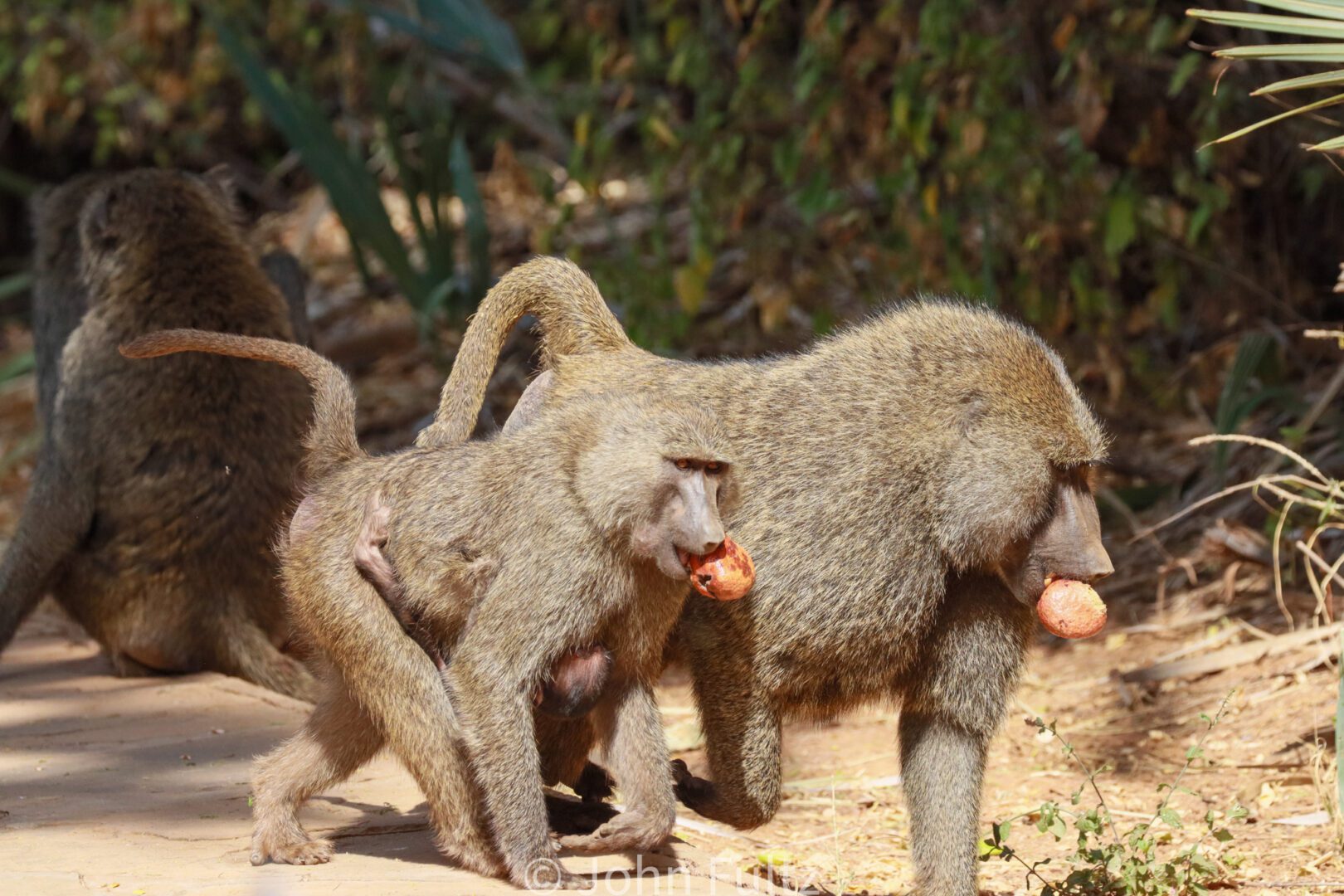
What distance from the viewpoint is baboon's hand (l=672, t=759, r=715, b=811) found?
3213 millimetres

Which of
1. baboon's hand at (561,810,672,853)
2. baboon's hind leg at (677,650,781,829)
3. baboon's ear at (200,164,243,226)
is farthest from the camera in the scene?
baboon's ear at (200,164,243,226)

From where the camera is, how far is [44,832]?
309cm

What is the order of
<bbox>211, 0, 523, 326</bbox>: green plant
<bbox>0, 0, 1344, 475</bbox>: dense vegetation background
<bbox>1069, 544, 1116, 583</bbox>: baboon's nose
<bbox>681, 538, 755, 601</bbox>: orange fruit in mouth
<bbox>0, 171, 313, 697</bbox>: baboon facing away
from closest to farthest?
1. <bbox>681, 538, 755, 601</bbox>: orange fruit in mouth
2. <bbox>1069, 544, 1116, 583</bbox>: baboon's nose
3. <bbox>0, 171, 313, 697</bbox>: baboon facing away
4. <bbox>0, 0, 1344, 475</bbox>: dense vegetation background
5. <bbox>211, 0, 523, 326</bbox>: green plant

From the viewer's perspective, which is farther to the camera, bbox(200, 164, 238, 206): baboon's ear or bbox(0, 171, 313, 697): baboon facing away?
bbox(200, 164, 238, 206): baboon's ear

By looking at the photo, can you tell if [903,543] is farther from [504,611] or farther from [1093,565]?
[504,611]

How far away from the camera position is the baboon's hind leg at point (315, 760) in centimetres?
307

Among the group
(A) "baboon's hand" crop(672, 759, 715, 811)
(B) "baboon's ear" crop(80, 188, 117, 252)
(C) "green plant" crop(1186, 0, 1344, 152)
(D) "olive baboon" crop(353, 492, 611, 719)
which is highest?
(C) "green plant" crop(1186, 0, 1344, 152)

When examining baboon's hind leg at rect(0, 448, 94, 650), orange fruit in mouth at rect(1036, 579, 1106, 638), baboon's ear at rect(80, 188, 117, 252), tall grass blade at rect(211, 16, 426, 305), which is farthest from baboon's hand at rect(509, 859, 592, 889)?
tall grass blade at rect(211, 16, 426, 305)

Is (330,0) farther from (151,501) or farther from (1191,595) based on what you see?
(1191,595)

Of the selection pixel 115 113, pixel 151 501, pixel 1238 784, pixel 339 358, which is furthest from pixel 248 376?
pixel 115 113

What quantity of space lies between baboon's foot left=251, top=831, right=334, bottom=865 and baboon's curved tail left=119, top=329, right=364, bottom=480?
2.53 feet

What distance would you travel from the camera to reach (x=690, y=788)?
3234 millimetres

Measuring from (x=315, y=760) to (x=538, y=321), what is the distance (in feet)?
3.87

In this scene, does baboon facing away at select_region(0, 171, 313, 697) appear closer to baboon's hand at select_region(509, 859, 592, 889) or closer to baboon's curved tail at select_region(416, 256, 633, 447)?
baboon's curved tail at select_region(416, 256, 633, 447)
